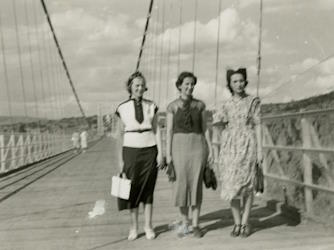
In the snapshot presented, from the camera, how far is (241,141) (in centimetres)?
455

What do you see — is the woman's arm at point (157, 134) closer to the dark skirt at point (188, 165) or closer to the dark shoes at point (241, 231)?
the dark skirt at point (188, 165)

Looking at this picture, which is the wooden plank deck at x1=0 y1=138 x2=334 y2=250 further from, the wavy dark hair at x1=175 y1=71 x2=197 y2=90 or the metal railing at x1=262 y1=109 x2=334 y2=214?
the wavy dark hair at x1=175 y1=71 x2=197 y2=90

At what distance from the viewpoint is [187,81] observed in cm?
453

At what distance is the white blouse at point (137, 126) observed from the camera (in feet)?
14.7

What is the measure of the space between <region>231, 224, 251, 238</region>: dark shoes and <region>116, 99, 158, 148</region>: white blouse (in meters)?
0.90

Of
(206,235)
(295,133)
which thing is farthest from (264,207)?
(295,133)

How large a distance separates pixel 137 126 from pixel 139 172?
0.36m

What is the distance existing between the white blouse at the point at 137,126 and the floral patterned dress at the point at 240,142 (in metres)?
0.53

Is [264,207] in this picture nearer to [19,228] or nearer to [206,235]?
[206,235]

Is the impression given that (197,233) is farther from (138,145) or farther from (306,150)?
(306,150)

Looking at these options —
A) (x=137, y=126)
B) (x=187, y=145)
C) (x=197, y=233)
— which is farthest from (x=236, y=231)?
(x=137, y=126)

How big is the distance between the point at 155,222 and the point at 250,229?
1016 mm

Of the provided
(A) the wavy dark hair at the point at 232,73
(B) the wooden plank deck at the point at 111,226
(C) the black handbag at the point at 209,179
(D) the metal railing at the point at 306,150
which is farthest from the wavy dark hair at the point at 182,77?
(B) the wooden plank deck at the point at 111,226

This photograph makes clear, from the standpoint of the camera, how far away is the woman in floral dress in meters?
4.52
